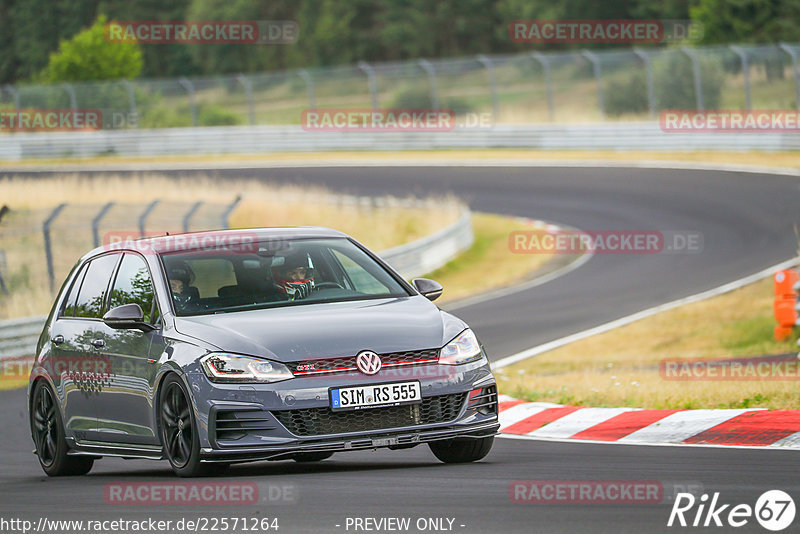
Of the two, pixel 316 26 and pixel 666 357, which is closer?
pixel 666 357

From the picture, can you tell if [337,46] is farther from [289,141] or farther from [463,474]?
[463,474]

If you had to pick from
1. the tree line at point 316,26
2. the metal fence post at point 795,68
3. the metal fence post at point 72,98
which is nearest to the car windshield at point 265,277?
the metal fence post at point 795,68

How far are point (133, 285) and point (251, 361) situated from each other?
5.23 ft

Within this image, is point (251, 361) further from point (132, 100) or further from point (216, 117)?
point (216, 117)

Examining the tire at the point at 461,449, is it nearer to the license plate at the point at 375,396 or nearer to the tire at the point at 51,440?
the license plate at the point at 375,396

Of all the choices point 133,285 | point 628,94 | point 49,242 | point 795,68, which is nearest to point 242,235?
point 133,285

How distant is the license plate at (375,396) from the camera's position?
26.4 feet

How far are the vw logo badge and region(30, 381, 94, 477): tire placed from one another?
2674 millimetres

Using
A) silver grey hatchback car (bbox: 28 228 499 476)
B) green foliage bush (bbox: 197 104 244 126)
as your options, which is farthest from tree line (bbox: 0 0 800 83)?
silver grey hatchback car (bbox: 28 228 499 476)

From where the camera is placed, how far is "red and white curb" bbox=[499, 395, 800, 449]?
29.9ft

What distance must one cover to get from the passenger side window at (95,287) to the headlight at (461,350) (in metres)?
2.57

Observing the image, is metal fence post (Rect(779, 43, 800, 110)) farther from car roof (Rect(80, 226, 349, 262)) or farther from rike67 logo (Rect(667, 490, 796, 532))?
rike67 logo (Rect(667, 490, 796, 532))

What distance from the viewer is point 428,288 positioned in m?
9.38

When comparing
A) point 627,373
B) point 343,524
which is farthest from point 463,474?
point 627,373
